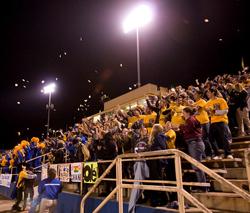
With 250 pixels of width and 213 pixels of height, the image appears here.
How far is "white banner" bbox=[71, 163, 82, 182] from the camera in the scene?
8.98 meters

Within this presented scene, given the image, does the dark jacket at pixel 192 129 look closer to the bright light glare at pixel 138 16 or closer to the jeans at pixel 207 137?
the jeans at pixel 207 137

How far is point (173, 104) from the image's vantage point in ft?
29.5

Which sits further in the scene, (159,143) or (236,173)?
(159,143)

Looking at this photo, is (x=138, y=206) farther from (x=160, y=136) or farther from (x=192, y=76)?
(x=192, y=76)

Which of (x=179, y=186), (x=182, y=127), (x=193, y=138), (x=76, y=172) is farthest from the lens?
(x=76, y=172)

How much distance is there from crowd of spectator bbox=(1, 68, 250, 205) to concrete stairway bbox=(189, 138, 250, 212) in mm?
232

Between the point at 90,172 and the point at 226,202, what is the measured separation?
4.43m

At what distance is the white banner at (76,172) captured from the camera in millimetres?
8984

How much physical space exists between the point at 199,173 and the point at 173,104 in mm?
3610

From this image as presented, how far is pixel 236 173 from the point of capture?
6.10 m

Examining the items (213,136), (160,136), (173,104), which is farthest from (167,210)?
(173,104)

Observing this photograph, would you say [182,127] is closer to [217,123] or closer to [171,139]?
[171,139]

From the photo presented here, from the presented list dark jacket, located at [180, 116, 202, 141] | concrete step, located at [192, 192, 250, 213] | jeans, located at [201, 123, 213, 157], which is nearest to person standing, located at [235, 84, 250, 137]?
jeans, located at [201, 123, 213, 157]

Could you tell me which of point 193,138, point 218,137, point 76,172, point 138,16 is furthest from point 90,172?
point 138,16
